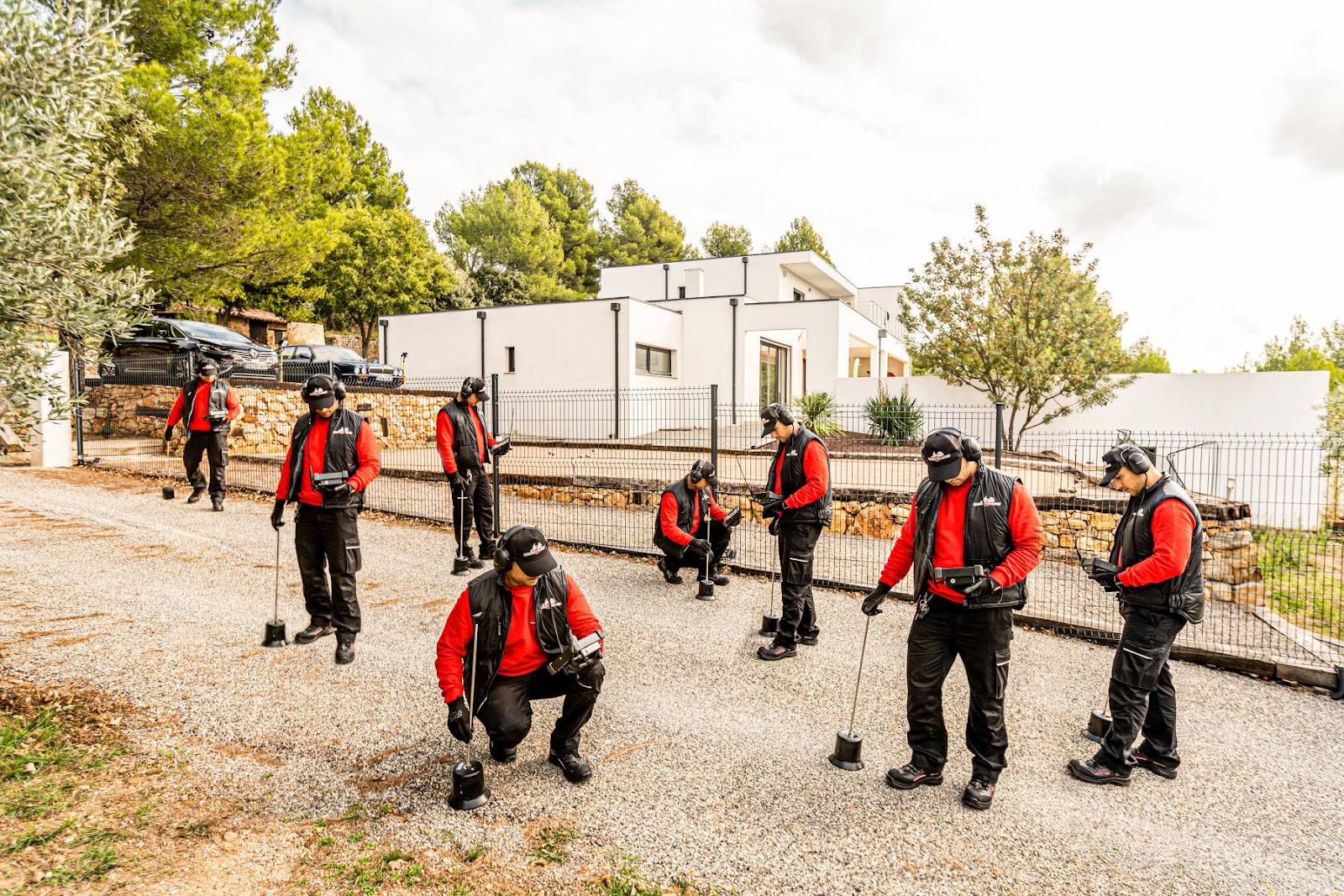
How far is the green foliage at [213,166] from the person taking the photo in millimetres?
14133

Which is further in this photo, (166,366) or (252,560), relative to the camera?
(166,366)

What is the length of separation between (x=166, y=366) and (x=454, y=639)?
16110 mm

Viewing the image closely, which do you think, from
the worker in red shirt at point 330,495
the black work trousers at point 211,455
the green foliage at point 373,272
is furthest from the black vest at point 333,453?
the green foliage at point 373,272

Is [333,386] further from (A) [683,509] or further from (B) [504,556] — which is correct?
(A) [683,509]

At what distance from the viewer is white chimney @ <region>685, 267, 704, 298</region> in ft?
101

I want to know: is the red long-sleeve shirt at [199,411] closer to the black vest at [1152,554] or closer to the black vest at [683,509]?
the black vest at [683,509]

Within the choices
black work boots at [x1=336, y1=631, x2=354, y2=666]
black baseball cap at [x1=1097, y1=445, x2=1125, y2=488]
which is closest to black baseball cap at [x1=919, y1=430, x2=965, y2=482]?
black baseball cap at [x1=1097, y1=445, x2=1125, y2=488]

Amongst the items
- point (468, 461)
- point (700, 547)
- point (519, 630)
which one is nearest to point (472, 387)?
point (468, 461)

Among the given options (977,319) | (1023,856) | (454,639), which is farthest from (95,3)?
(977,319)

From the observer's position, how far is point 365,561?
798cm

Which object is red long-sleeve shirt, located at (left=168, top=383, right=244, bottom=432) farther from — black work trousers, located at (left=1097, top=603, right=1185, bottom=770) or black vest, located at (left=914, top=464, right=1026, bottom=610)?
black work trousers, located at (left=1097, top=603, right=1185, bottom=770)

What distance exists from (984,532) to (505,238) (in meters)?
44.0

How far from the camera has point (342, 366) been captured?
2184 cm

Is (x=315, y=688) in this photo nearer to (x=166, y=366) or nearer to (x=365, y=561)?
(x=365, y=561)
